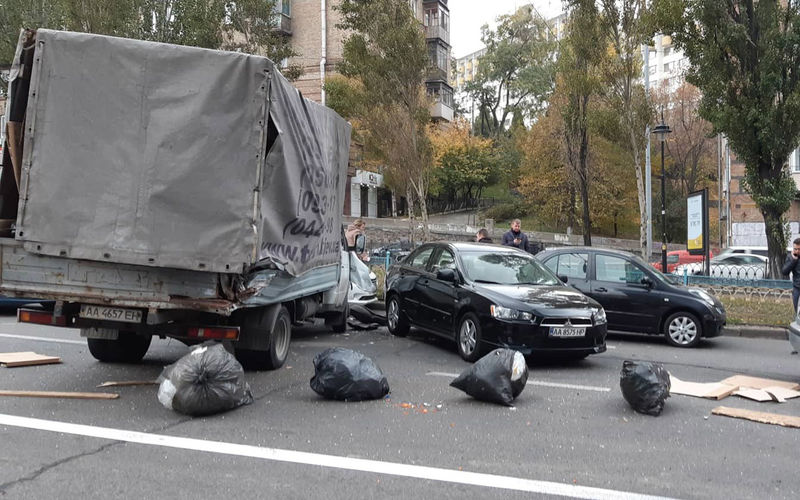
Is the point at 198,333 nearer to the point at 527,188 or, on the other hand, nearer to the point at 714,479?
the point at 714,479

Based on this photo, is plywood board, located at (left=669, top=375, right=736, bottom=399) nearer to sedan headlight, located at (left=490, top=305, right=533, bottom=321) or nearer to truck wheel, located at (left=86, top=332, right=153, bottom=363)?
sedan headlight, located at (left=490, top=305, right=533, bottom=321)

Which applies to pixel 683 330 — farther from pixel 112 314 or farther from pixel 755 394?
pixel 112 314

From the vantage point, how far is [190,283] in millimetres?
6133

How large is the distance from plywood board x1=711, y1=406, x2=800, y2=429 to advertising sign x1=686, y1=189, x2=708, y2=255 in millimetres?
11084

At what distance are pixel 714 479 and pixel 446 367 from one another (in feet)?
13.9

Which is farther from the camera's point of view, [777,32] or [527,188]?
[527,188]

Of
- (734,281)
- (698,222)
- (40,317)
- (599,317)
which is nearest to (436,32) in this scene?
(698,222)

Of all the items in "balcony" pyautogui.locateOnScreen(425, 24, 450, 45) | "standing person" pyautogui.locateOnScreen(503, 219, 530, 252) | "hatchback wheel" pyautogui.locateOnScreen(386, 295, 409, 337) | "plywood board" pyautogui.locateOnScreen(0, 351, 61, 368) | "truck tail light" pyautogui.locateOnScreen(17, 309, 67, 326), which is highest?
"balcony" pyautogui.locateOnScreen(425, 24, 450, 45)

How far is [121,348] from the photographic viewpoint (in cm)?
805

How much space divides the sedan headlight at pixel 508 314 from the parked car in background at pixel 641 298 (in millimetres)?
2825

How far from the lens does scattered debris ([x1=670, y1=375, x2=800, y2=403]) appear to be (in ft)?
22.6

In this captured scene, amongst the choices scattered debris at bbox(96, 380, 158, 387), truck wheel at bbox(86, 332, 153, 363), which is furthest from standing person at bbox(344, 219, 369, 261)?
scattered debris at bbox(96, 380, 158, 387)

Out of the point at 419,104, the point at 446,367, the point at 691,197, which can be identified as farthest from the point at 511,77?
the point at 446,367

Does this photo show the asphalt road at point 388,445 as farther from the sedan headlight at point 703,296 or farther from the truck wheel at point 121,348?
the sedan headlight at point 703,296
